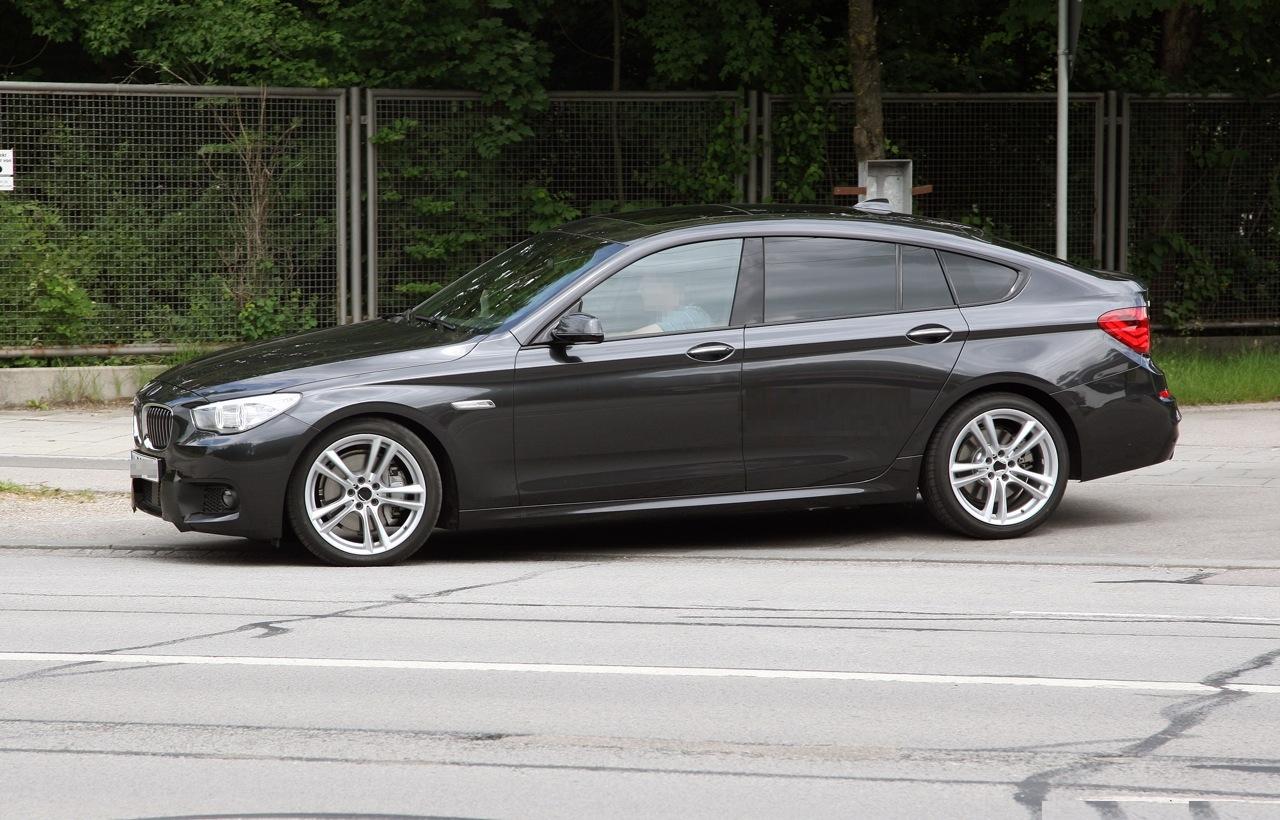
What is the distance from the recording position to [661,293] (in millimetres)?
8227

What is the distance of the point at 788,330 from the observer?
830cm

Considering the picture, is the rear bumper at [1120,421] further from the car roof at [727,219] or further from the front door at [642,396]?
the front door at [642,396]

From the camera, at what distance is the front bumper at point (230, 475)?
7672 millimetres

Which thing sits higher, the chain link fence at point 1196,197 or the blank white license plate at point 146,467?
the chain link fence at point 1196,197

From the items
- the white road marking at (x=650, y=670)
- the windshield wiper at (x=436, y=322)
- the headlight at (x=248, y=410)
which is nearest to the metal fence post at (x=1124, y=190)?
the windshield wiper at (x=436, y=322)

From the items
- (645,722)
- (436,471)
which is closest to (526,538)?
(436,471)

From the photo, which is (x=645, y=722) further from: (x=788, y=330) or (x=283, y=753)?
(x=788, y=330)

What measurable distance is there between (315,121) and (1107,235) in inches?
298

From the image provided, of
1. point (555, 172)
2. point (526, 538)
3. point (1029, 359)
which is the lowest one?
point (526, 538)

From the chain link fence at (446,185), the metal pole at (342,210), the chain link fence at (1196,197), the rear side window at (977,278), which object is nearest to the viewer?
the rear side window at (977,278)

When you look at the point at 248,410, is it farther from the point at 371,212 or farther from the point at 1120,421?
the point at 371,212

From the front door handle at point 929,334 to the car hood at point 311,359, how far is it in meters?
2.19

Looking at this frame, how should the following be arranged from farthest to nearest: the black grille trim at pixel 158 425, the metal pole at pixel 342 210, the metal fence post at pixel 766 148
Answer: the metal fence post at pixel 766 148
the metal pole at pixel 342 210
the black grille trim at pixel 158 425

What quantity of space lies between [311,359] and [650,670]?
9.12 feet
